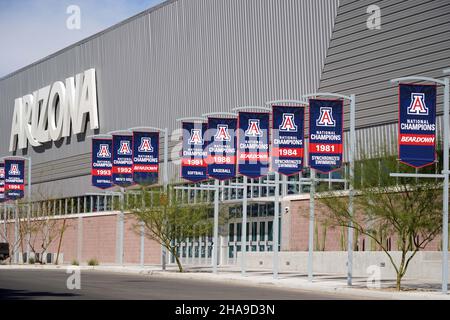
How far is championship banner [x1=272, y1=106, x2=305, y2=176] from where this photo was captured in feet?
142

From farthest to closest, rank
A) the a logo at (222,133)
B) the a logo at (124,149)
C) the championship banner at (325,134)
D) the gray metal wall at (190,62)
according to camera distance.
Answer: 1. the gray metal wall at (190,62)
2. the a logo at (124,149)
3. the a logo at (222,133)
4. the championship banner at (325,134)

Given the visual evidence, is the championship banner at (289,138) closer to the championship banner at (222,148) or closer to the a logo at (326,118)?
the a logo at (326,118)

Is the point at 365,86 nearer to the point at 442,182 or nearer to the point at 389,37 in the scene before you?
the point at 389,37

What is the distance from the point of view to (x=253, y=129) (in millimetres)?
46312

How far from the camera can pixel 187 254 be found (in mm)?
76688

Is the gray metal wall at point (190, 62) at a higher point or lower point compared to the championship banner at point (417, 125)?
higher

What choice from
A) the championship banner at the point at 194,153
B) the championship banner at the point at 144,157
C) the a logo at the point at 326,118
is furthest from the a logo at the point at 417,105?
the championship banner at the point at 144,157

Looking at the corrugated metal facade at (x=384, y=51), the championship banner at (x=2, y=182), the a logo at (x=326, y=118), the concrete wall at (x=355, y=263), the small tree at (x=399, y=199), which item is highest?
the corrugated metal facade at (x=384, y=51)

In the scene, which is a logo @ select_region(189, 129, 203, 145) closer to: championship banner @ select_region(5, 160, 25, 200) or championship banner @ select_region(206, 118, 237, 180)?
championship banner @ select_region(206, 118, 237, 180)

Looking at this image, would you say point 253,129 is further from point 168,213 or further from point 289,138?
point 168,213

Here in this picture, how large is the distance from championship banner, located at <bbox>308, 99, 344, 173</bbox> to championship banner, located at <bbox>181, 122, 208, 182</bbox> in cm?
1159

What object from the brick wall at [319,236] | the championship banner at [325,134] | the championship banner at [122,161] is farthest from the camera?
the championship banner at [122,161]

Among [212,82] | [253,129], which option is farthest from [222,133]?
[212,82]

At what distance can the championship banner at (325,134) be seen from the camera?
135 feet
